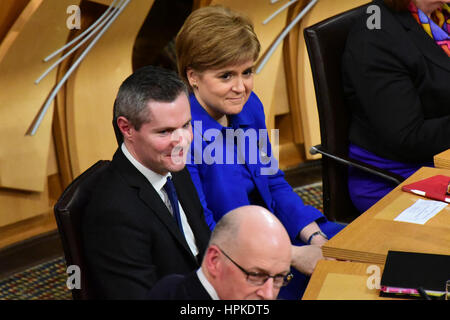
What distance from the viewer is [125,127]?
177 centimetres

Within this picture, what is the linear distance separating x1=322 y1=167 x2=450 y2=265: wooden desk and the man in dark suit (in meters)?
0.42

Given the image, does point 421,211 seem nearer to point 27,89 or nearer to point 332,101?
point 332,101

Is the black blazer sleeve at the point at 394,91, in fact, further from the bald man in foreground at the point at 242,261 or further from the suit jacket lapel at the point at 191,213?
the bald man in foreground at the point at 242,261

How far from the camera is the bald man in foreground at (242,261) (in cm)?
139

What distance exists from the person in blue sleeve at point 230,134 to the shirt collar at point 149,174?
407mm

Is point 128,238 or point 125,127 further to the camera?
point 125,127

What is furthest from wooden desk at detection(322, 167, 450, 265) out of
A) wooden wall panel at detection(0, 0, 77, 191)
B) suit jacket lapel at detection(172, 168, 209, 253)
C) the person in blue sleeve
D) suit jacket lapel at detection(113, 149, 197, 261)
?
wooden wall panel at detection(0, 0, 77, 191)

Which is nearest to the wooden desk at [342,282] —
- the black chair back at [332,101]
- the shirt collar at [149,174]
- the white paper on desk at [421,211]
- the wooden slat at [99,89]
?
the white paper on desk at [421,211]

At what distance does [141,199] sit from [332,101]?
1211 mm

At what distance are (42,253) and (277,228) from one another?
2525 mm

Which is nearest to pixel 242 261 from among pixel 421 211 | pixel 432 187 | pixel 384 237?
pixel 384 237

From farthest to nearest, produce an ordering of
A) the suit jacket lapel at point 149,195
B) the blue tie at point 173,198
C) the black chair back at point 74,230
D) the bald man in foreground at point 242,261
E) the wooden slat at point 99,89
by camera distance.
Result: 1. the wooden slat at point 99,89
2. the blue tie at point 173,198
3. the suit jacket lapel at point 149,195
4. the black chair back at point 74,230
5. the bald man in foreground at point 242,261

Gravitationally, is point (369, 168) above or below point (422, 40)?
below

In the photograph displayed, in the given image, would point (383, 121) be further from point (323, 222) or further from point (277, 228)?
point (277, 228)
